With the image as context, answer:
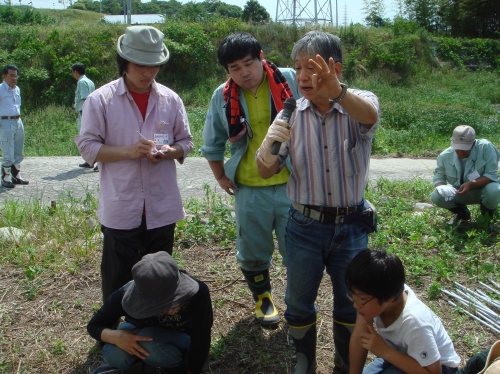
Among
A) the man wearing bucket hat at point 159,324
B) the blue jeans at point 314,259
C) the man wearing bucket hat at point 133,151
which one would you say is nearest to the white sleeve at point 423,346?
the blue jeans at point 314,259

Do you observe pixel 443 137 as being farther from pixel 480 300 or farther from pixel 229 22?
pixel 229 22

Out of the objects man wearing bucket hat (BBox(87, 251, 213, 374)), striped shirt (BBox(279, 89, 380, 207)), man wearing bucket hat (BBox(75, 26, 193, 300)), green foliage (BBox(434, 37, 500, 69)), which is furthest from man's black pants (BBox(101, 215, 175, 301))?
green foliage (BBox(434, 37, 500, 69))

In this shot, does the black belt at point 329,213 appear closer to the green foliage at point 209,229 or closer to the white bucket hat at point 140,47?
the white bucket hat at point 140,47

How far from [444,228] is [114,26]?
19.8 meters

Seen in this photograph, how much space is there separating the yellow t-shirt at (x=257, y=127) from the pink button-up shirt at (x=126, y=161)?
47 centimetres

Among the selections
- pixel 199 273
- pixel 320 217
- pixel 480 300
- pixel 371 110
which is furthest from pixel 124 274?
pixel 480 300

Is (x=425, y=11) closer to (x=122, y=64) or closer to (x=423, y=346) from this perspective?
(x=122, y=64)

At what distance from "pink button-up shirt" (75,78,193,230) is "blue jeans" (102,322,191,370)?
2.04 ft

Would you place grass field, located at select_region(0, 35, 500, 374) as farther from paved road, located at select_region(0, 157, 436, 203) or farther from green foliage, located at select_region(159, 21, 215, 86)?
green foliage, located at select_region(159, 21, 215, 86)

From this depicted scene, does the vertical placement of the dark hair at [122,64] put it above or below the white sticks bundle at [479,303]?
above

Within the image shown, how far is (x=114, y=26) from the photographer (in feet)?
70.5

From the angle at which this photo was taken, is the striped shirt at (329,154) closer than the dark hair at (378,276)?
No

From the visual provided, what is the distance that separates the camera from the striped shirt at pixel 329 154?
2.33 metres

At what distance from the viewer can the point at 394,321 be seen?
7.17 ft
